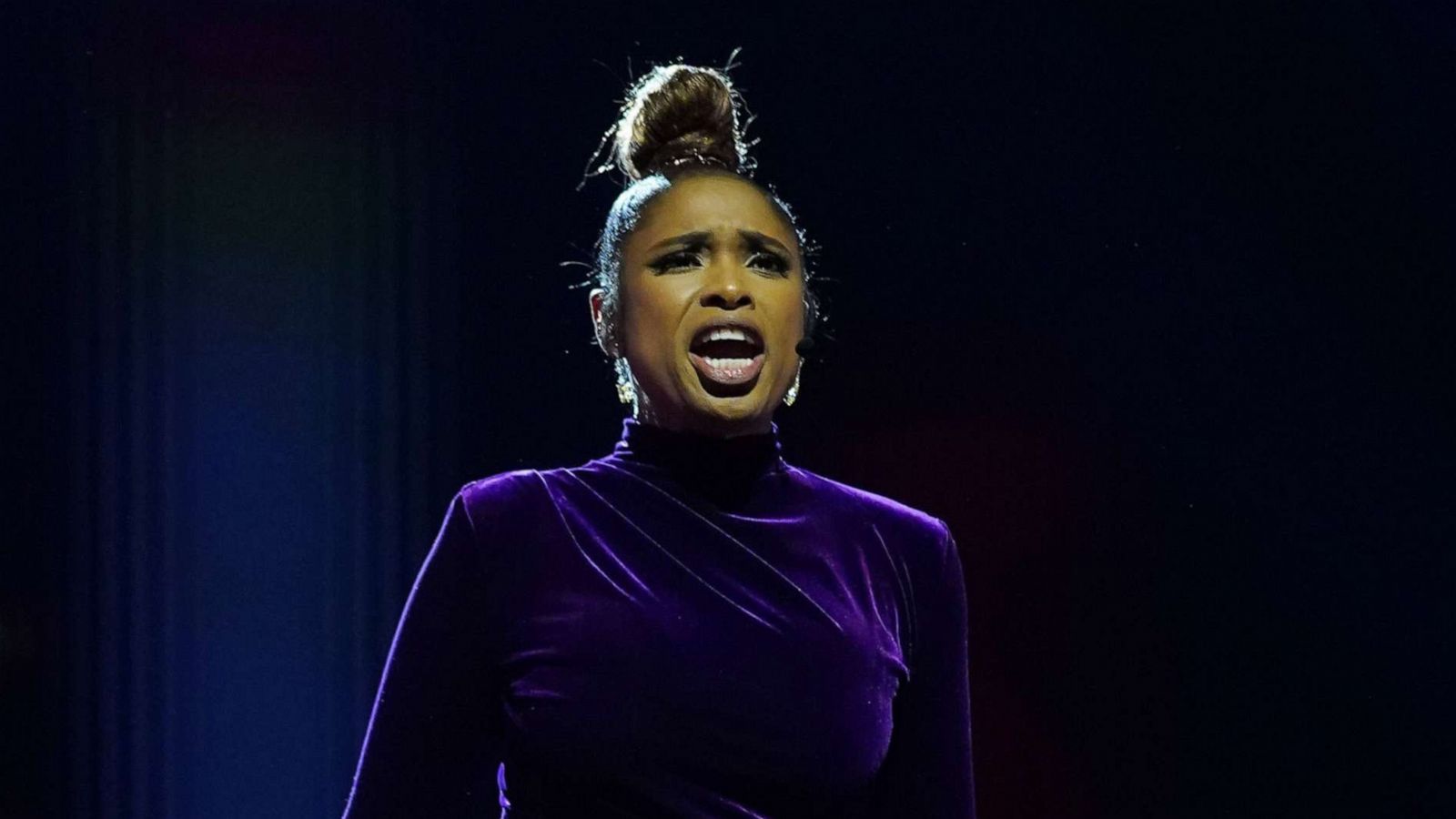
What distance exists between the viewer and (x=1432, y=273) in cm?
167

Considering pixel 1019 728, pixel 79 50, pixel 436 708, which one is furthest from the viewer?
pixel 1019 728

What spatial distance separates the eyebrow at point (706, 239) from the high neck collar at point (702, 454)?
15 cm

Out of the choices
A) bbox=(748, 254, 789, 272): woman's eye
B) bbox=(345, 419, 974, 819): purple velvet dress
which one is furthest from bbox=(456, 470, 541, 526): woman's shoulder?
bbox=(748, 254, 789, 272): woman's eye

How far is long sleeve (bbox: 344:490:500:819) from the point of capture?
1.18 m

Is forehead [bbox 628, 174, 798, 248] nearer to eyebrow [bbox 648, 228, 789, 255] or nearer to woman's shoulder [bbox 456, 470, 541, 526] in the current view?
eyebrow [bbox 648, 228, 789, 255]

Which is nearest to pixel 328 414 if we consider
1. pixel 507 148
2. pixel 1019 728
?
pixel 507 148

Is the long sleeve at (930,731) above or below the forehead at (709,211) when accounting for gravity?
below

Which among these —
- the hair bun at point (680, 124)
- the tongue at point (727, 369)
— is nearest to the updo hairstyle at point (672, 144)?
the hair bun at point (680, 124)

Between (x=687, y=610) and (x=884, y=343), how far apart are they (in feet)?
2.05

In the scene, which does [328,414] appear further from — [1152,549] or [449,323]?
[1152,549]

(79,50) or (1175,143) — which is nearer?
(79,50)

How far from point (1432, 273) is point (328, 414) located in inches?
48.2

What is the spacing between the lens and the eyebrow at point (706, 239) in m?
1.24

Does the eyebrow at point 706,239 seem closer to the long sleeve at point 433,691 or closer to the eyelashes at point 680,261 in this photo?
the eyelashes at point 680,261
